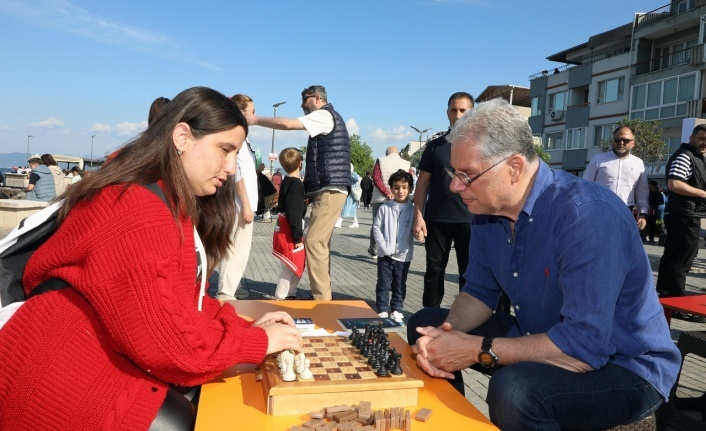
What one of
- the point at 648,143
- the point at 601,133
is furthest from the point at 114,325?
the point at 601,133

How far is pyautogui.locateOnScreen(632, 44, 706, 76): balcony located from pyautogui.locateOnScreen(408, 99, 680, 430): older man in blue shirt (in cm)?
3171

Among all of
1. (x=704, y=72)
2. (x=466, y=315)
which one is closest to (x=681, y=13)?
(x=704, y=72)

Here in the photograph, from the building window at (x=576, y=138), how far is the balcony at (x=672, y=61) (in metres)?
5.39

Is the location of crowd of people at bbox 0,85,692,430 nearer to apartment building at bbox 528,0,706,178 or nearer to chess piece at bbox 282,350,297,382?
chess piece at bbox 282,350,297,382

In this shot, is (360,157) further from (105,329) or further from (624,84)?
(105,329)

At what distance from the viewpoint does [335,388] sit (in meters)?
1.62

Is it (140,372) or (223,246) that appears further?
(223,246)

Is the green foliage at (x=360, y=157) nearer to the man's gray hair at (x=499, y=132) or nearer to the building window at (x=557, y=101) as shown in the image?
the building window at (x=557, y=101)

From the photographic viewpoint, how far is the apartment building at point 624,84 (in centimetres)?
2955

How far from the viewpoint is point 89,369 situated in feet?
5.18

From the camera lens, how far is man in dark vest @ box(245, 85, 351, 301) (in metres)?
5.25

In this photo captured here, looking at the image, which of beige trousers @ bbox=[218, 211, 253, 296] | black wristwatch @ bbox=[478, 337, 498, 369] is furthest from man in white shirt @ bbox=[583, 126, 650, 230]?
black wristwatch @ bbox=[478, 337, 498, 369]

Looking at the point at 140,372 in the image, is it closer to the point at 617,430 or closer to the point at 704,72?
the point at 617,430

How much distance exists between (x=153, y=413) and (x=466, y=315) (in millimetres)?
1394
